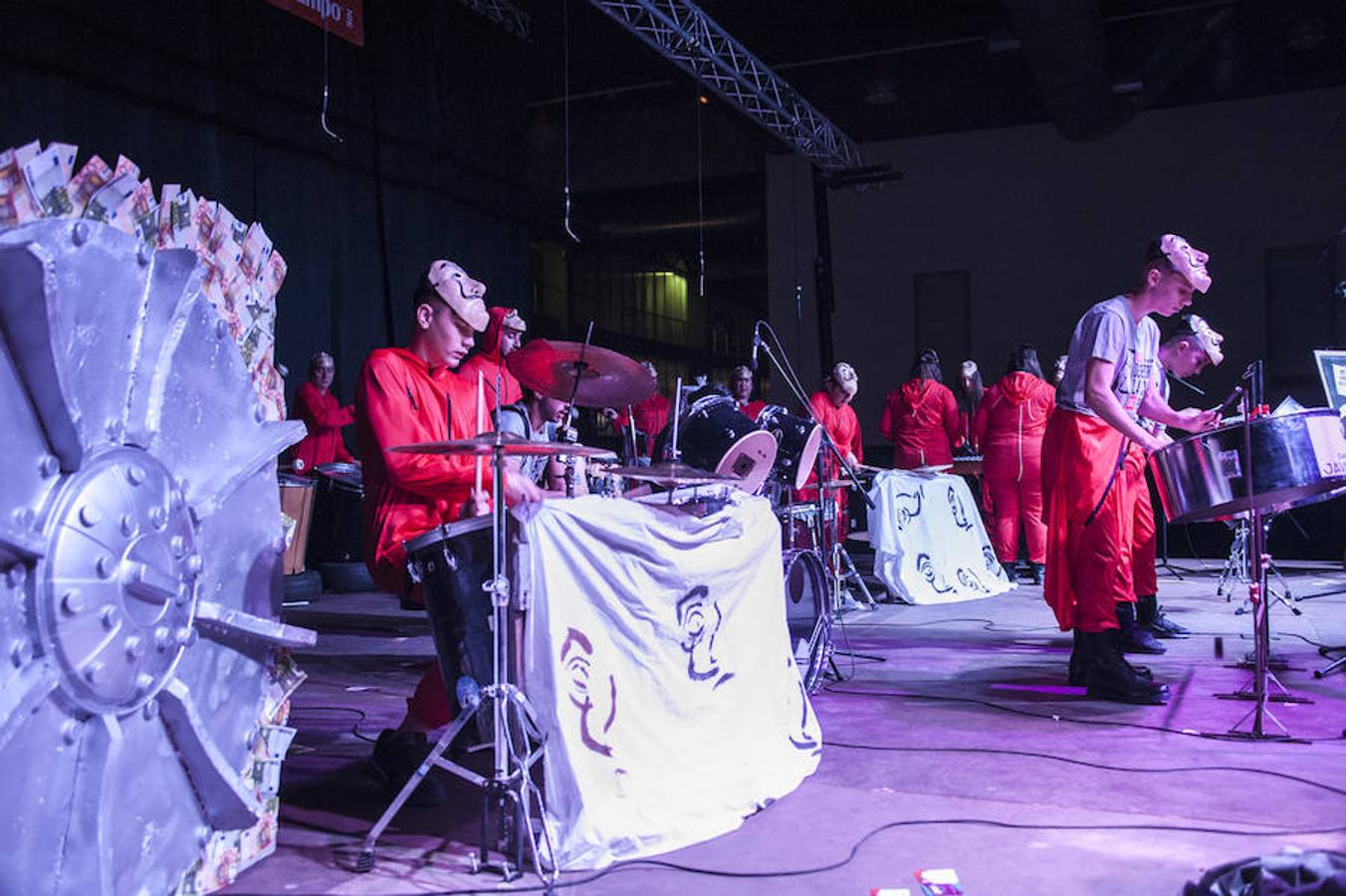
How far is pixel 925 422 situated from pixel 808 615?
494cm

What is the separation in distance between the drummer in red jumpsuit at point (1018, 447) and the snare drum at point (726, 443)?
417 cm

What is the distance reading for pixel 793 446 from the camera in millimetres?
5859

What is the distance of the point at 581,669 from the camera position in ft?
9.55

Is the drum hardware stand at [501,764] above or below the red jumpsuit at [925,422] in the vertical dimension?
below

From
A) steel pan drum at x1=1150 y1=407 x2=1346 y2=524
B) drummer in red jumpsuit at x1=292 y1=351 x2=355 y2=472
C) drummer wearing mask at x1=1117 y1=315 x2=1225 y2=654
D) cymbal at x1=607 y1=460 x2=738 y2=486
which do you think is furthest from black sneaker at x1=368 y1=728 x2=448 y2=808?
drummer in red jumpsuit at x1=292 y1=351 x2=355 y2=472

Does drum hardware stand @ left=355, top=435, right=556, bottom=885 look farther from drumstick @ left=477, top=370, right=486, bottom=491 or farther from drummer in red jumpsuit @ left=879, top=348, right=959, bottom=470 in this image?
drummer in red jumpsuit @ left=879, top=348, right=959, bottom=470

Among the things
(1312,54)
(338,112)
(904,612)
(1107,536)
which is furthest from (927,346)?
(1107,536)

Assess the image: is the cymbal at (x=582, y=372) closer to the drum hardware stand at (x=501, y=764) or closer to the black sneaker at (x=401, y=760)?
the drum hardware stand at (x=501, y=764)

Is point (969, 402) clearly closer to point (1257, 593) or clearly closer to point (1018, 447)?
point (1018, 447)

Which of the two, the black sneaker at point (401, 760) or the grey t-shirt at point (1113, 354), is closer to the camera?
the black sneaker at point (401, 760)

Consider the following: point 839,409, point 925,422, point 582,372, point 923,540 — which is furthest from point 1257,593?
point 925,422

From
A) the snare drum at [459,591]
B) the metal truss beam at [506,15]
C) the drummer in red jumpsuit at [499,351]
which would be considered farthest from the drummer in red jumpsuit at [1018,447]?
the snare drum at [459,591]

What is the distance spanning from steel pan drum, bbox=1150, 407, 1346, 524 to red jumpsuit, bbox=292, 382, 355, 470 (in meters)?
6.67

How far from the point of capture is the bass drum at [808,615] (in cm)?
497
